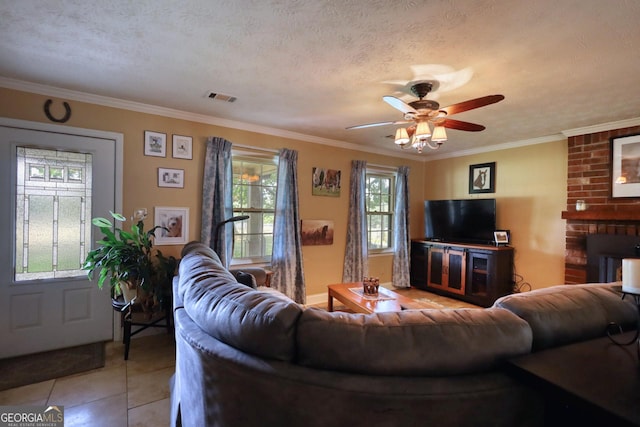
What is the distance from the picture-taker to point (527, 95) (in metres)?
2.55

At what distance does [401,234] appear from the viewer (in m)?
4.89

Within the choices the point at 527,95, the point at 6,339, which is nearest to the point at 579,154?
the point at 527,95

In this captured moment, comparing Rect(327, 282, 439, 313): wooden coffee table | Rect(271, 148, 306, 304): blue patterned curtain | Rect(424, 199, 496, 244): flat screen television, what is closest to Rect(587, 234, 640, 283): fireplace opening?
Rect(424, 199, 496, 244): flat screen television

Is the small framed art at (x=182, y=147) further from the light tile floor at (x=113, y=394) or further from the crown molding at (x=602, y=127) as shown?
the crown molding at (x=602, y=127)

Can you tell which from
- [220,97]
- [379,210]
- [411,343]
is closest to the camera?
[411,343]

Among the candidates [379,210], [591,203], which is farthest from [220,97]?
[591,203]

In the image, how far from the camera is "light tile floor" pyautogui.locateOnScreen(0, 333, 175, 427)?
1.79 m

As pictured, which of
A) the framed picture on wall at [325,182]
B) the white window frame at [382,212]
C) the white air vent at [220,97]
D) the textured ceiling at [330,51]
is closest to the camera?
the textured ceiling at [330,51]

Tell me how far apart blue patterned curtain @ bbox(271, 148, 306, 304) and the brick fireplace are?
333 cm

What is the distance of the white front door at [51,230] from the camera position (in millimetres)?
2471

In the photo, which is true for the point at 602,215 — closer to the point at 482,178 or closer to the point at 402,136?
the point at 482,178

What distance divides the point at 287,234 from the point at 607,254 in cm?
365

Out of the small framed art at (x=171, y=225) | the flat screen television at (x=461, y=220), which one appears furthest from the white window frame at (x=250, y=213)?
the flat screen television at (x=461, y=220)

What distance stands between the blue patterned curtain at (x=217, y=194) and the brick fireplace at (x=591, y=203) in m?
4.09
